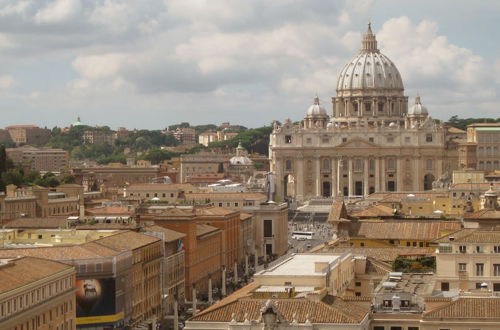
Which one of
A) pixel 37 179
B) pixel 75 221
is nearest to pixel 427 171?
pixel 37 179

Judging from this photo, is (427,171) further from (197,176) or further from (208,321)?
(208,321)

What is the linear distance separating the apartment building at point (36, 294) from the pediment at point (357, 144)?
14143cm

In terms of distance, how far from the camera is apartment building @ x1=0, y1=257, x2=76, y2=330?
132ft

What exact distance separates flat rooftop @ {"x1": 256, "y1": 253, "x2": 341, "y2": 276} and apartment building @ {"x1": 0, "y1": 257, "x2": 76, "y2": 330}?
19.8 ft

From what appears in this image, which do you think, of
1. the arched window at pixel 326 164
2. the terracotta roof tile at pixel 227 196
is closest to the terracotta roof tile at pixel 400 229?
the terracotta roof tile at pixel 227 196

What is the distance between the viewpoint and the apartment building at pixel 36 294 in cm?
4022

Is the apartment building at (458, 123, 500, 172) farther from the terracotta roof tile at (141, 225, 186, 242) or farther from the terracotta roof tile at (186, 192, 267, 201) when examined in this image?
the terracotta roof tile at (141, 225, 186, 242)

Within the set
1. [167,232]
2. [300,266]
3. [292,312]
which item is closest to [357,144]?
[167,232]

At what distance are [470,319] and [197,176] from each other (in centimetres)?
14682

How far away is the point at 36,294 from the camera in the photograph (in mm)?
42562

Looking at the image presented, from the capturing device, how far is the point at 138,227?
66.7m

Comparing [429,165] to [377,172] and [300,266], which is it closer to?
[377,172]

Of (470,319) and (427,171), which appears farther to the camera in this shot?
(427,171)

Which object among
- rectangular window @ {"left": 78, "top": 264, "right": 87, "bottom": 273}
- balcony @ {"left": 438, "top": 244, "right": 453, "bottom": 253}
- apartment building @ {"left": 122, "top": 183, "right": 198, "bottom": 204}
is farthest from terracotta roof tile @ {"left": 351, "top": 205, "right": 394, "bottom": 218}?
apartment building @ {"left": 122, "top": 183, "right": 198, "bottom": 204}
